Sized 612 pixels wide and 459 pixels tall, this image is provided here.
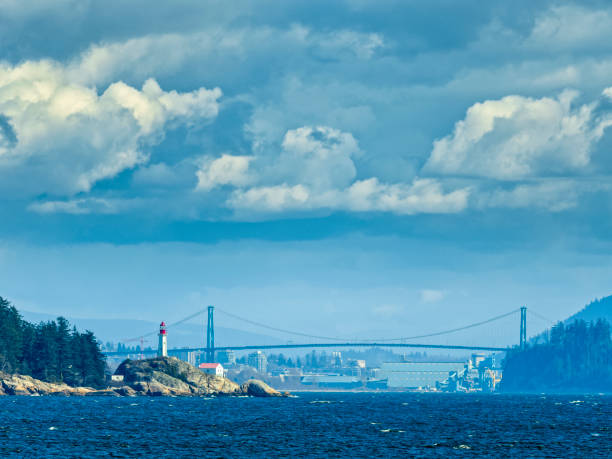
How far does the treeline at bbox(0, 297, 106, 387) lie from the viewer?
16875cm

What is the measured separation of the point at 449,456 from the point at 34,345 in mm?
119305

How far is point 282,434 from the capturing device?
3526 inches

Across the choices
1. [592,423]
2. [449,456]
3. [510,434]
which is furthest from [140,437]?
[592,423]

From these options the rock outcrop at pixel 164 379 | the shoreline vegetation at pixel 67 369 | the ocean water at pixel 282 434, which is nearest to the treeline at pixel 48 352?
the shoreline vegetation at pixel 67 369

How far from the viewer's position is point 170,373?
19300 centimetres

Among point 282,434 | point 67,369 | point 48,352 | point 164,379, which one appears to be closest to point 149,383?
point 164,379

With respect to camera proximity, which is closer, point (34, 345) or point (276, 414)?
point (276, 414)

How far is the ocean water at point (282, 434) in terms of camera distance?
72.2m

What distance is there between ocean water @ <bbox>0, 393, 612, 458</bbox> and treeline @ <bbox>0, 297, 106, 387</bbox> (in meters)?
43.5

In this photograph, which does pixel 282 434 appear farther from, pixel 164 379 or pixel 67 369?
pixel 164 379

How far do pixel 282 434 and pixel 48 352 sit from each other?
94897 millimetres

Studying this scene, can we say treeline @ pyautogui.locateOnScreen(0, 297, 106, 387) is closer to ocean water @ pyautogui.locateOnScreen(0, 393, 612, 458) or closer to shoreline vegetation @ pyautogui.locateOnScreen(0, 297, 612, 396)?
shoreline vegetation @ pyautogui.locateOnScreen(0, 297, 612, 396)

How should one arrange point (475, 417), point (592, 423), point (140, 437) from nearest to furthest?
point (140, 437)
point (592, 423)
point (475, 417)

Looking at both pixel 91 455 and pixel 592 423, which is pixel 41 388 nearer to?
pixel 592 423
